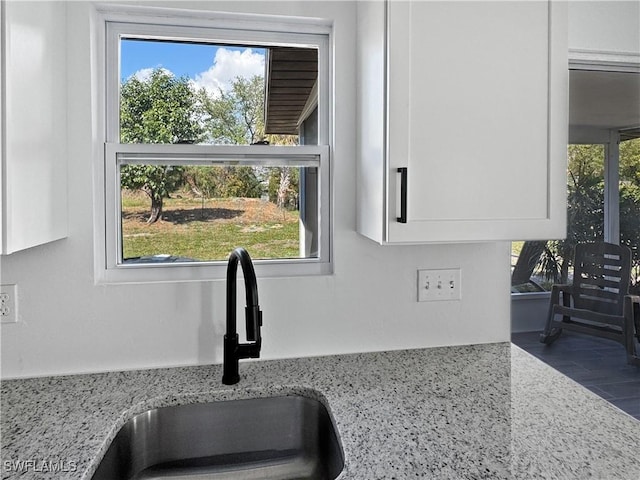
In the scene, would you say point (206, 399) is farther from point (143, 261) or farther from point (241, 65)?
point (241, 65)

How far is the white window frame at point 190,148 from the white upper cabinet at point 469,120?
331 mm

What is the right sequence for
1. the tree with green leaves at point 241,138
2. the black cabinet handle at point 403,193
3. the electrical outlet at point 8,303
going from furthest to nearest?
the tree with green leaves at point 241,138 < the electrical outlet at point 8,303 < the black cabinet handle at point 403,193

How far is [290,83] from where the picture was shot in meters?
1.55

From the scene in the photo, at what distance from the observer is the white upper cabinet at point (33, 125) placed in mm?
911

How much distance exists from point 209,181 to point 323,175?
15.6 inches

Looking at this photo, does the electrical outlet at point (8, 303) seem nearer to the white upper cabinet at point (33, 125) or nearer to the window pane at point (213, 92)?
the white upper cabinet at point (33, 125)

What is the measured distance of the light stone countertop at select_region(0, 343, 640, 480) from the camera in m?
0.87

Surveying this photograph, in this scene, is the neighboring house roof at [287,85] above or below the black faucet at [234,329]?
above

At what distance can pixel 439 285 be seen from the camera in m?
1.52

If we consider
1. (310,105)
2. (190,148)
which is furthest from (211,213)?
(310,105)

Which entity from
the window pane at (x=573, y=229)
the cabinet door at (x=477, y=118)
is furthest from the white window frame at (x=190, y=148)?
the window pane at (x=573, y=229)

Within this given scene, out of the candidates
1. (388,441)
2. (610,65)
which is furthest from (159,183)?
(610,65)

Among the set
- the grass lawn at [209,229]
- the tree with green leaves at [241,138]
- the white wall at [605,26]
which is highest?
the white wall at [605,26]

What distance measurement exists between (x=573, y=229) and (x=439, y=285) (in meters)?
0.68
